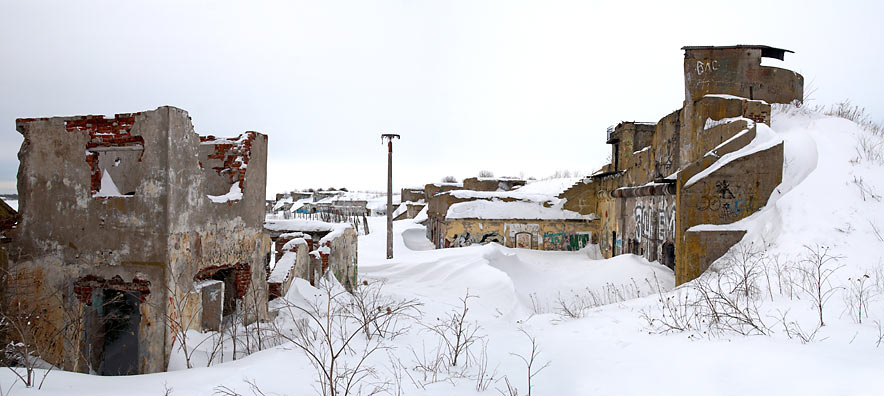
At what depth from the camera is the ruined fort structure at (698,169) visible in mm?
9898

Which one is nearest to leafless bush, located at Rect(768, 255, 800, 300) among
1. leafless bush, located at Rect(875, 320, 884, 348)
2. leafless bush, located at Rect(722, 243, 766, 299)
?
leafless bush, located at Rect(722, 243, 766, 299)

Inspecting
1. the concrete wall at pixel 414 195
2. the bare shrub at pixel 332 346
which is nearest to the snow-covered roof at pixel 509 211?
the bare shrub at pixel 332 346

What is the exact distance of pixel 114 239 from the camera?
6.15 metres

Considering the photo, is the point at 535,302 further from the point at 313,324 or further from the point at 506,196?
the point at 506,196

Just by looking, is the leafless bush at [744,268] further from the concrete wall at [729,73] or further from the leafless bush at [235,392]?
the leafless bush at [235,392]

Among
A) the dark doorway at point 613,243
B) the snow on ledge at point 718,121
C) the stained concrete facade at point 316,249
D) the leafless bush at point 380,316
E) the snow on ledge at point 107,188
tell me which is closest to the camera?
the snow on ledge at point 107,188

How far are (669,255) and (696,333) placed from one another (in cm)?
764

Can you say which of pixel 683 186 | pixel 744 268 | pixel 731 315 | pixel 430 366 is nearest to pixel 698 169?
pixel 683 186

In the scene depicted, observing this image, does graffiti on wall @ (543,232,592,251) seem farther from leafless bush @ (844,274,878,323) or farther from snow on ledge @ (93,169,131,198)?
snow on ledge @ (93,169,131,198)

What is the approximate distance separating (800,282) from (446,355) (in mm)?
5260

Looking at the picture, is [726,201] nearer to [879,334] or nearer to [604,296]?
[604,296]

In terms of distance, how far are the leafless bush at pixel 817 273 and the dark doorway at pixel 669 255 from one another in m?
5.04

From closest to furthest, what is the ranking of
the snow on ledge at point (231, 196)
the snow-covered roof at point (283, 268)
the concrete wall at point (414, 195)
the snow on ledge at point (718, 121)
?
the snow on ledge at point (231, 196) → the snow-covered roof at point (283, 268) → the snow on ledge at point (718, 121) → the concrete wall at point (414, 195)

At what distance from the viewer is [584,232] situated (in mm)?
22188
